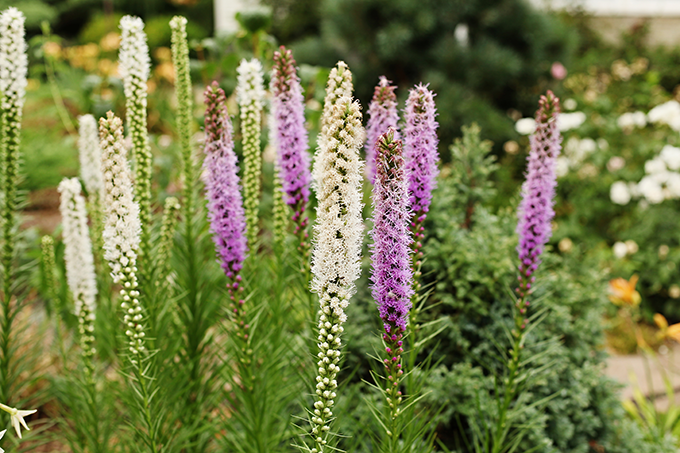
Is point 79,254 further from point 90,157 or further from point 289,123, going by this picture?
point 289,123

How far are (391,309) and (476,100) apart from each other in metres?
5.66

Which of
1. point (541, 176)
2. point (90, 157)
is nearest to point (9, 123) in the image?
point (90, 157)

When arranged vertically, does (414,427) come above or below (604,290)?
below

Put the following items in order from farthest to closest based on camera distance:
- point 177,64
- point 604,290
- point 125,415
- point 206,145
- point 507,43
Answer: point 507,43
point 604,290
point 125,415
point 177,64
point 206,145

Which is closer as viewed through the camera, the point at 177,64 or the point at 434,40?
the point at 177,64

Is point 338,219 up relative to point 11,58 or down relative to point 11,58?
down

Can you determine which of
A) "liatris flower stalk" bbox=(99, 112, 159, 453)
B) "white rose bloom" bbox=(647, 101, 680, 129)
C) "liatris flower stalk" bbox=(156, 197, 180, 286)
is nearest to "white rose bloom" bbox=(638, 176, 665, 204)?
"white rose bloom" bbox=(647, 101, 680, 129)

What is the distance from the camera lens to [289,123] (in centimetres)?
225

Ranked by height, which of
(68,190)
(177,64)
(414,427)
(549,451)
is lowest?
(549,451)

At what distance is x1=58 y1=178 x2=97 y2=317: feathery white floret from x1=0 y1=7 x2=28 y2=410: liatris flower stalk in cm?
31

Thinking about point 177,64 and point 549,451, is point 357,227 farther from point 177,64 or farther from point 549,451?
point 549,451

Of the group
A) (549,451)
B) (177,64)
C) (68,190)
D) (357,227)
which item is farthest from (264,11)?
(549,451)

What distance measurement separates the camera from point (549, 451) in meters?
2.90

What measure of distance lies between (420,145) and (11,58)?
1990 millimetres
